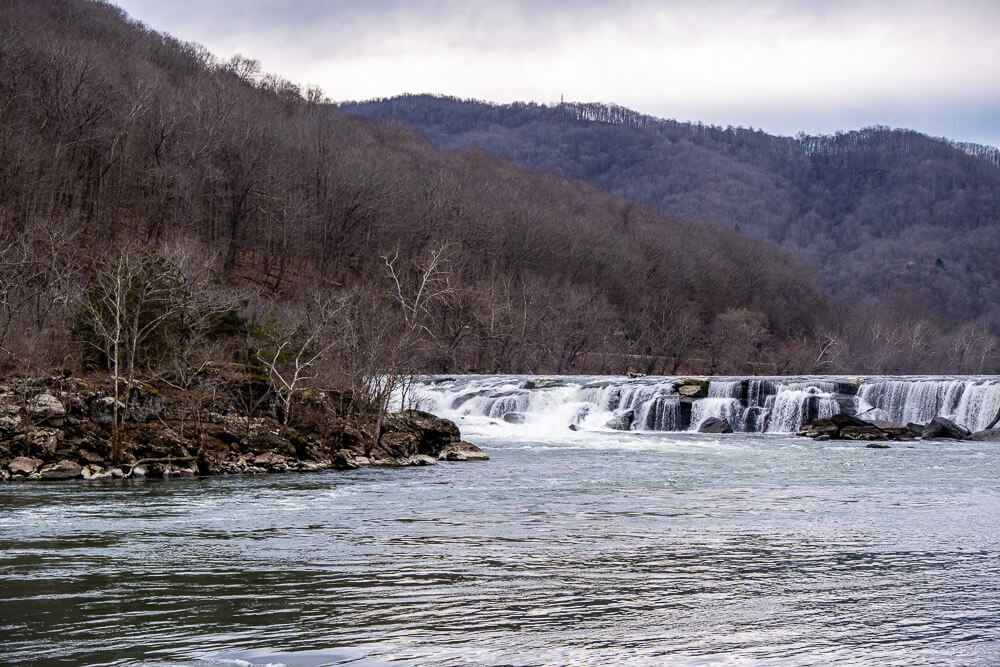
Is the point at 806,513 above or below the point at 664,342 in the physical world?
below

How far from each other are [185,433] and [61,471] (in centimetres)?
370

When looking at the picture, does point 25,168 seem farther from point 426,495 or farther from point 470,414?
point 426,495

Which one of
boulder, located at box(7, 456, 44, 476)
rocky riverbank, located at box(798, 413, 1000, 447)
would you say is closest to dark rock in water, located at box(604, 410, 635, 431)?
rocky riverbank, located at box(798, 413, 1000, 447)

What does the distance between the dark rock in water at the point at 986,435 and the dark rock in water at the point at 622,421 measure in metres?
15.6

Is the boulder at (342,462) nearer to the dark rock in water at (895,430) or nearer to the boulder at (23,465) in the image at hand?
the boulder at (23,465)

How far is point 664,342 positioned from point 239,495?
73.6 meters

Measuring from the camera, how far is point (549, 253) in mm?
103750

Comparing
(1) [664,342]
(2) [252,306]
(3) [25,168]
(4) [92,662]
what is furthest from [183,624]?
(1) [664,342]

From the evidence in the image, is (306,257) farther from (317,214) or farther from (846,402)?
(846,402)

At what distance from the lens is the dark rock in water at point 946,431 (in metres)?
42.5

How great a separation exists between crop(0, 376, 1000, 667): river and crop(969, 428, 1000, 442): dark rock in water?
1687 cm

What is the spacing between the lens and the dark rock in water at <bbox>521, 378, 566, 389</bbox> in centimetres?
5475

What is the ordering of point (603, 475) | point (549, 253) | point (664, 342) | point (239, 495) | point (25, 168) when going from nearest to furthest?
1. point (239, 495)
2. point (603, 475)
3. point (25, 168)
4. point (664, 342)
5. point (549, 253)

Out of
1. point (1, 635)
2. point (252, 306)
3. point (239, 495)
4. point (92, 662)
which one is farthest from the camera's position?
point (252, 306)
